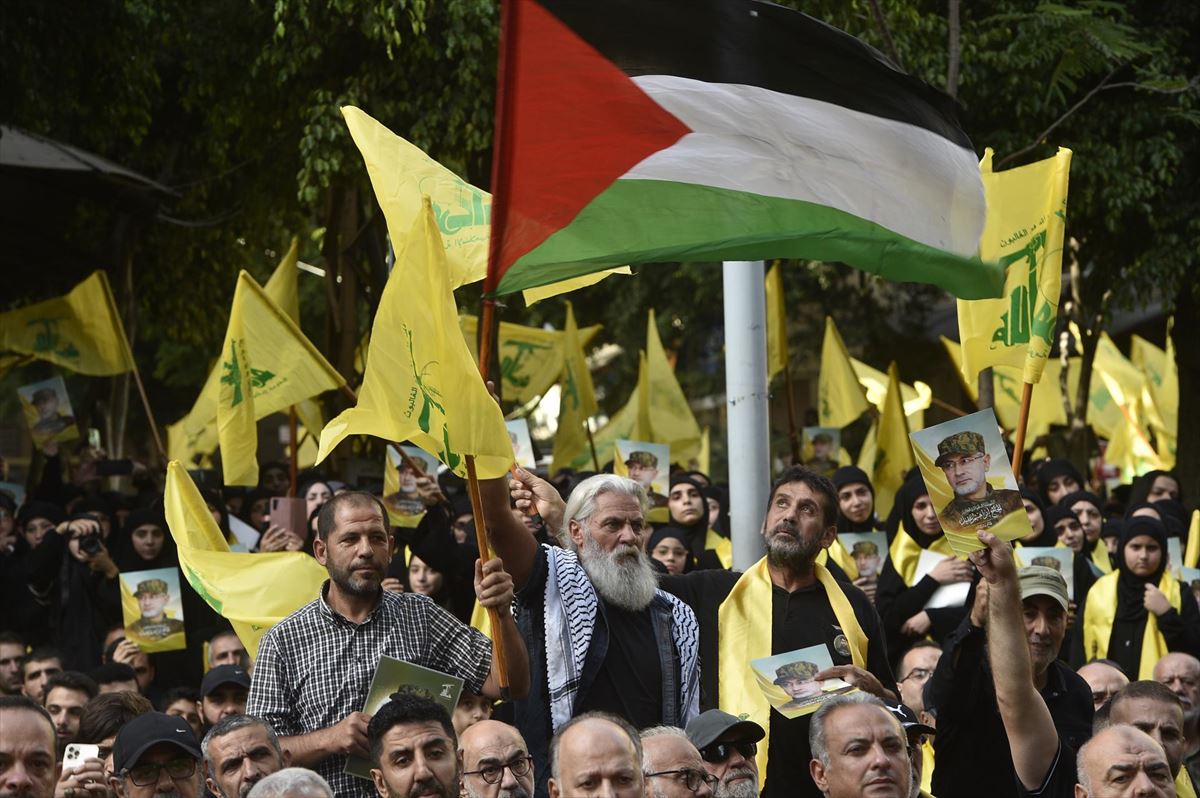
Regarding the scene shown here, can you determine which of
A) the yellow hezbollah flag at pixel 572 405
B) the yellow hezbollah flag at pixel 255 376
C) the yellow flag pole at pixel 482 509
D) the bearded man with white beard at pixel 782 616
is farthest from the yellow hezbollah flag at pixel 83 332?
the yellow flag pole at pixel 482 509

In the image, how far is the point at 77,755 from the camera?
619cm

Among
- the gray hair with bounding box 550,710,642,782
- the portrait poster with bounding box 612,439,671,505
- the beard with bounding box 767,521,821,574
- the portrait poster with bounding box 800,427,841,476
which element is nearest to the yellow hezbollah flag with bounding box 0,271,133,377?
the portrait poster with bounding box 612,439,671,505

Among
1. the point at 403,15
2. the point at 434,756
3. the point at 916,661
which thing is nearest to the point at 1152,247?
the point at 403,15

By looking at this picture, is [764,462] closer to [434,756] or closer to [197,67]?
[434,756]

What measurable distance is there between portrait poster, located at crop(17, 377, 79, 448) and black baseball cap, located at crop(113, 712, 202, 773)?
22.5 ft

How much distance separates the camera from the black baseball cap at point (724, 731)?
5.26 metres

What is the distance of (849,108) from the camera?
5.48m

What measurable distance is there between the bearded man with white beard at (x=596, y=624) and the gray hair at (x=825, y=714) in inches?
23.8

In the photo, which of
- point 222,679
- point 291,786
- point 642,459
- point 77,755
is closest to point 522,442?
point 642,459

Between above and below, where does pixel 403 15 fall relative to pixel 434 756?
above

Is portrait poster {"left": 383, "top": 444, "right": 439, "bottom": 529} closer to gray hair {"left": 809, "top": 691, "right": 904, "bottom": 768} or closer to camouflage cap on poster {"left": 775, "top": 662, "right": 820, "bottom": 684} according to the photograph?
camouflage cap on poster {"left": 775, "top": 662, "right": 820, "bottom": 684}

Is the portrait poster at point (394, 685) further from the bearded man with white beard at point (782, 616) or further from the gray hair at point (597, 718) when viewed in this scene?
the bearded man with white beard at point (782, 616)

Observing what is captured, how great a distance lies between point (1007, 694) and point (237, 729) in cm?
233

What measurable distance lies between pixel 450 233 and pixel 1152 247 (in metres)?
10.5
